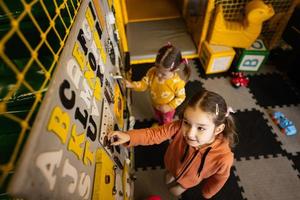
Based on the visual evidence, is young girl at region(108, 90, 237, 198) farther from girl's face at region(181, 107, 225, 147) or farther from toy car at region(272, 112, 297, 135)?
toy car at region(272, 112, 297, 135)

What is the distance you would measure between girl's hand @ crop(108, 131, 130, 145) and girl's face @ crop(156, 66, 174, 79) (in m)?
0.44

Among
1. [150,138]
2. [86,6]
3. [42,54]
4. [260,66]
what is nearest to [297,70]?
[260,66]

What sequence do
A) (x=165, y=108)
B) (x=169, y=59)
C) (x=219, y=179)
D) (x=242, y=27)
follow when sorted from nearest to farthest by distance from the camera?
(x=219, y=179) → (x=169, y=59) → (x=165, y=108) → (x=242, y=27)

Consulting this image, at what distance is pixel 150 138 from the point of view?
0.96 meters

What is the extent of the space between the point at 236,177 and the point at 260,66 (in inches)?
44.7

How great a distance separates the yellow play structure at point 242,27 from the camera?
1.62 metres

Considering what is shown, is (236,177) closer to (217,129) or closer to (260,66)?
(217,129)

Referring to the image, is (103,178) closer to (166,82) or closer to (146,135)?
(146,135)

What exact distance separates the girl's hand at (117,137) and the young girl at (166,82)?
0.44 metres

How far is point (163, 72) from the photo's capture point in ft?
3.83

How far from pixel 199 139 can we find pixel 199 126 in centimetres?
7

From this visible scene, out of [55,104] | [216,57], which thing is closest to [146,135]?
[55,104]

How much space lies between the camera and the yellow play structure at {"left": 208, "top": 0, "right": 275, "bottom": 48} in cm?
162

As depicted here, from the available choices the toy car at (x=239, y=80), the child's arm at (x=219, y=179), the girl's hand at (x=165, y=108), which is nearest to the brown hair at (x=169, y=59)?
the girl's hand at (x=165, y=108)
